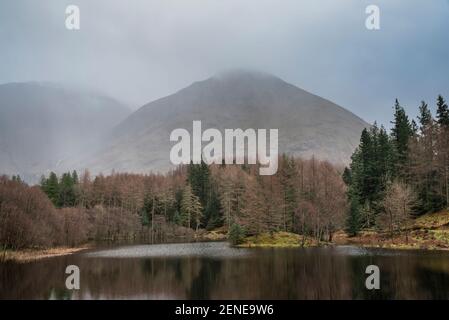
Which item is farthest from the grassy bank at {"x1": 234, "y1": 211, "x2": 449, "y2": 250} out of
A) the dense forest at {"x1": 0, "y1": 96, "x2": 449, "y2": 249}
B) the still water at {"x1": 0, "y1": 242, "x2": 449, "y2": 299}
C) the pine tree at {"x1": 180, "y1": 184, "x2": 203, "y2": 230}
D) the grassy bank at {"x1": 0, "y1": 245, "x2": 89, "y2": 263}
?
the pine tree at {"x1": 180, "y1": 184, "x2": 203, "y2": 230}

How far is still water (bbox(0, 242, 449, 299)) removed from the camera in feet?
92.0

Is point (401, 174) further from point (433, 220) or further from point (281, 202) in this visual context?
point (281, 202)

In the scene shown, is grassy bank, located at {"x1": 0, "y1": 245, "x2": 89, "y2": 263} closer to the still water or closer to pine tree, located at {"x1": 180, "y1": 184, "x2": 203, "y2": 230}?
the still water

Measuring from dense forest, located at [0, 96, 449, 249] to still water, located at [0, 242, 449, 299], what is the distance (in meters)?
20.6

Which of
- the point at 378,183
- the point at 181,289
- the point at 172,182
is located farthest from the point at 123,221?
the point at 181,289

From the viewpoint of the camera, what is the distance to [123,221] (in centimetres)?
11050

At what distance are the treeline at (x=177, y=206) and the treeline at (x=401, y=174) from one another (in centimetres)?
491

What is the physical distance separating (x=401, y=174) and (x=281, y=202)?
74.4 ft

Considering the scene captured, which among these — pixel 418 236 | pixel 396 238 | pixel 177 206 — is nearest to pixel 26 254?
pixel 396 238

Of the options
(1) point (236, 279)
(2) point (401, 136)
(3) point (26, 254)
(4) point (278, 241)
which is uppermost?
(2) point (401, 136)

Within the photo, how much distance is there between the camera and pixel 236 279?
113 ft

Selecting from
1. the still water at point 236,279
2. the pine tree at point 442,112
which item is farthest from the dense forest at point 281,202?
the still water at point 236,279
